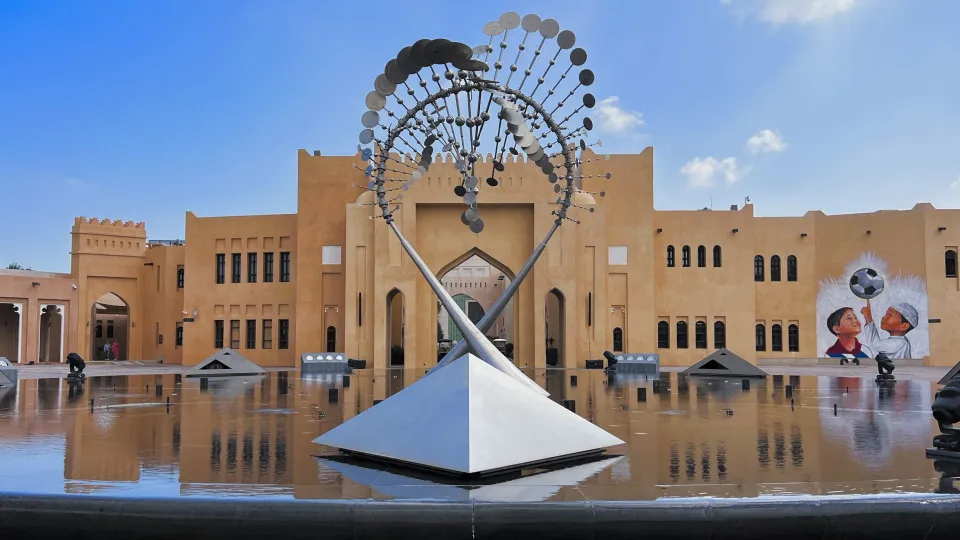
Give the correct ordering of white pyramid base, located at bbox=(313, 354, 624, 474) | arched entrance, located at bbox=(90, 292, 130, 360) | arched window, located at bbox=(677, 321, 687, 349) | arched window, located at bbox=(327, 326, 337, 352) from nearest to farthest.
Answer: white pyramid base, located at bbox=(313, 354, 624, 474)
arched window, located at bbox=(327, 326, 337, 352)
arched window, located at bbox=(677, 321, 687, 349)
arched entrance, located at bbox=(90, 292, 130, 360)

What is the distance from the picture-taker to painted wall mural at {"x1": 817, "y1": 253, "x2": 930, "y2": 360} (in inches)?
1192

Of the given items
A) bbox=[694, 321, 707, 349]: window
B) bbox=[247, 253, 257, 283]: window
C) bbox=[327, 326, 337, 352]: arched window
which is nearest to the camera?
bbox=[327, 326, 337, 352]: arched window

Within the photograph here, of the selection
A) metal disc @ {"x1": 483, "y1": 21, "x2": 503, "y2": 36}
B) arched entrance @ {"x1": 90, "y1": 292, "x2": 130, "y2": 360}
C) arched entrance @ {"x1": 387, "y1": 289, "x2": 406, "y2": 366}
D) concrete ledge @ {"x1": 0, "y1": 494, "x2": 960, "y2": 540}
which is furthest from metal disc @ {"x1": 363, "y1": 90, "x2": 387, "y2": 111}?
arched entrance @ {"x1": 90, "y1": 292, "x2": 130, "y2": 360}

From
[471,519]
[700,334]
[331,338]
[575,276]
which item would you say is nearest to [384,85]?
[471,519]

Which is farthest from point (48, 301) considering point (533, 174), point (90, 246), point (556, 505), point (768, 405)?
point (556, 505)

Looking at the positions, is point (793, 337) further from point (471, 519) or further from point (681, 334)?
point (471, 519)

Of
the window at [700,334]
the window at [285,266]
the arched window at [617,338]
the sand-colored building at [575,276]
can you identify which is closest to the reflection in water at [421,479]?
the sand-colored building at [575,276]

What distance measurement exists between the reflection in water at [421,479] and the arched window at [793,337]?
16663 millimetres

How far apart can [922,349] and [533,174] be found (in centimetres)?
1701

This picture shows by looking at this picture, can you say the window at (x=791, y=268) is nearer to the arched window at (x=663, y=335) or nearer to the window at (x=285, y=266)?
the arched window at (x=663, y=335)

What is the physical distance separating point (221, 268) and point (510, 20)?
74.1ft

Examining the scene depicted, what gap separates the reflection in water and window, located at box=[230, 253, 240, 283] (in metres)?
17.2

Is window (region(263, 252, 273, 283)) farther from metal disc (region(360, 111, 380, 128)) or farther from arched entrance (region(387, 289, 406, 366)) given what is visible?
metal disc (region(360, 111, 380, 128))

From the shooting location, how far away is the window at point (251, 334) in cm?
3174
